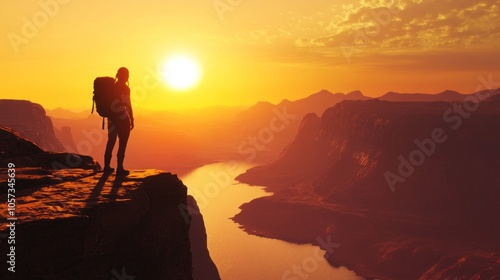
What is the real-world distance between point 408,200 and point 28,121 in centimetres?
14412

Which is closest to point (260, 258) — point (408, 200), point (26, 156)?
point (408, 200)

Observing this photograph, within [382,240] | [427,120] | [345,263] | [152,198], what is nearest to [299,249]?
[345,263]

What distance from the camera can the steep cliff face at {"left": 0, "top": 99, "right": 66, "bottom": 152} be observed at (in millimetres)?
123100

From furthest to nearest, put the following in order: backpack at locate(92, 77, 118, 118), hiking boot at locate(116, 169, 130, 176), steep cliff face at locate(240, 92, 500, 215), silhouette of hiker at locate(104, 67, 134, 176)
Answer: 1. steep cliff face at locate(240, 92, 500, 215)
2. hiking boot at locate(116, 169, 130, 176)
3. silhouette of hiker at locate(104, 67, 134, 176)
4. backpack at locate(92, 77, 118, 118)

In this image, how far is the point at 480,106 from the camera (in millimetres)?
161875

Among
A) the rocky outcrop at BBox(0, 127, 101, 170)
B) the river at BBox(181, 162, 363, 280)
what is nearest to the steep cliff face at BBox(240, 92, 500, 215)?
the river at BBox(181, 162, 363, 280)

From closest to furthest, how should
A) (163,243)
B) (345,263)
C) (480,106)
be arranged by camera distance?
(163,243)
(345,263)
(480,106)

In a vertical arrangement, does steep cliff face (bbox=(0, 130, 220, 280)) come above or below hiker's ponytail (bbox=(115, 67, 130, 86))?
below

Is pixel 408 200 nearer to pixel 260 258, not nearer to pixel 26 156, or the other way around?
pixel 260 258

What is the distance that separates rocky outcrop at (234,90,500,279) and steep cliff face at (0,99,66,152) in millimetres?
81213

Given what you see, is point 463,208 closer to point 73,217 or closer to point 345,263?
point 345,263

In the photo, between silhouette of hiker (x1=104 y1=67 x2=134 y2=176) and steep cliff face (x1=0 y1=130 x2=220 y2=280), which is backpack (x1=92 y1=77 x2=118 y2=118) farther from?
steep cliff face (x1=0 y1=130 x2=220 y2=280)

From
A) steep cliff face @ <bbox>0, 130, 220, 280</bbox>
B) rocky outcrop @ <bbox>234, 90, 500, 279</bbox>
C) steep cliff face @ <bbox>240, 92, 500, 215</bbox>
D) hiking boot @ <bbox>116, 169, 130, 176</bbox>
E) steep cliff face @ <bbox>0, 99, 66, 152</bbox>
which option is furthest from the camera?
steep cliff face @ <bbox>240, 92, 500, 215</bbox>

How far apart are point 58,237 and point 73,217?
23.9 inches
